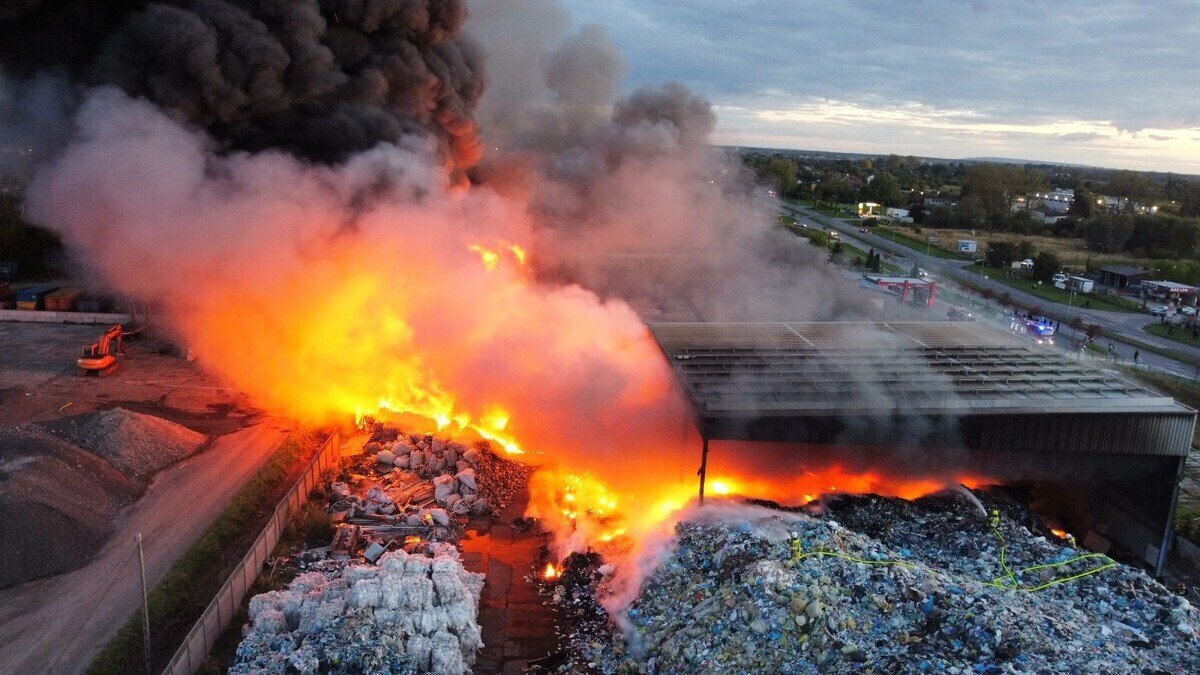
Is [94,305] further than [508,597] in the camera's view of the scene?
Yes

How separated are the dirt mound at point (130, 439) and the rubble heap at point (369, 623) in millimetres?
7545

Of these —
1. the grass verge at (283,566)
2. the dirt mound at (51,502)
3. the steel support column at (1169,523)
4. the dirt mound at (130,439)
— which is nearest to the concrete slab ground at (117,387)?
the dirt mound at (130,439)

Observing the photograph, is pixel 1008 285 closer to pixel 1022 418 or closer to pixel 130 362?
pixel 1022 418

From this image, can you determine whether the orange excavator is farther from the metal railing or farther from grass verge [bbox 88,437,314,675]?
the metal railing

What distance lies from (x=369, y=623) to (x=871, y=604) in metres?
7.59

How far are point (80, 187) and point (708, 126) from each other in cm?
2712

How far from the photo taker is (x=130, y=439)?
19.0 meters

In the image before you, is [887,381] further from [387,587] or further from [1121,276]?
[1121,276]

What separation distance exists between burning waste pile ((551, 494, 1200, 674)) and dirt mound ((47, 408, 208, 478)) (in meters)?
11.0

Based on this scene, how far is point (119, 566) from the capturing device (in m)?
14.7

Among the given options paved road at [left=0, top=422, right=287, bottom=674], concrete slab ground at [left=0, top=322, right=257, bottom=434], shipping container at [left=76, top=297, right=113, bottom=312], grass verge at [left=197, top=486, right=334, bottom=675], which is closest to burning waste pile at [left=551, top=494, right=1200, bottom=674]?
grass verge at [left=197, top=486, right=334, bottom=675]

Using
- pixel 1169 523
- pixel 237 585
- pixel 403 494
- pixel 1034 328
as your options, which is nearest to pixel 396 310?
pixel 403 494

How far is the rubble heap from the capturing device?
37.6ft

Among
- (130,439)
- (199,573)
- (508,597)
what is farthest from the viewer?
(130,439)
